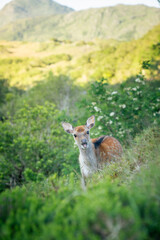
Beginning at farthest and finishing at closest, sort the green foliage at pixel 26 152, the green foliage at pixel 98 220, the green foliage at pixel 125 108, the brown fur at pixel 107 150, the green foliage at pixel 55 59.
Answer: the green foliage at pixel 55 59, the green foliage at pixel 26 152, the green foliage at pixel 125 108, the brown fur at pixel 107 150, the green foliage at pixel 98 220

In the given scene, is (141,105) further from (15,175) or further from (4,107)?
(4,107)

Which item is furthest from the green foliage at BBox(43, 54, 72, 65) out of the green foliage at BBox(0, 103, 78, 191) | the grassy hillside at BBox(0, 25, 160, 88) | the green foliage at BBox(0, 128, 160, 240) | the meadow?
the green foliage at BBox(0, 128, 160, 240)

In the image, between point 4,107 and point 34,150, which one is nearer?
point 34,150

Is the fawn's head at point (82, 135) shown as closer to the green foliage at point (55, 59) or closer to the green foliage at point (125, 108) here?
the green foliage at point (125, 108)

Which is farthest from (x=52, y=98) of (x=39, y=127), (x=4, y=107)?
(x=39, y=127)

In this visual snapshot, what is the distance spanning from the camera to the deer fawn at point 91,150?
5531 millimetres

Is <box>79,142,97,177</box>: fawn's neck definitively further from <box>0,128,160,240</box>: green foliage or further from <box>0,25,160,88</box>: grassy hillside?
<box>0,25,160,88</box>: grassy hillside

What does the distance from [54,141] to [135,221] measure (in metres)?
10.5

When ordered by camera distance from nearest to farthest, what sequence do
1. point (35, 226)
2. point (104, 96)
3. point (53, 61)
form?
point (35, 226) < point (104, 96) < point (53, 61)

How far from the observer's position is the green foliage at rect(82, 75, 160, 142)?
751cm

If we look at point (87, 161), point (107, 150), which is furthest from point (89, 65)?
point (87, 161)

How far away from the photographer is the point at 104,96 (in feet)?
26.7

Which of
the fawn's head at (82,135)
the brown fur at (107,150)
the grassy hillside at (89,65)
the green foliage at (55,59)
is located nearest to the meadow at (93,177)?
the brown fur at (107,150)

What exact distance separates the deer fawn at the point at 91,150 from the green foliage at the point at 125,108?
1208mm
